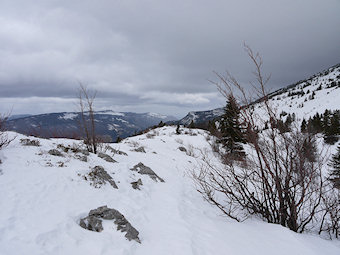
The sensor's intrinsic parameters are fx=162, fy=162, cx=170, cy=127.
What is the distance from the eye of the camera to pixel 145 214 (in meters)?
4.95

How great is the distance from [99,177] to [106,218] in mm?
2251

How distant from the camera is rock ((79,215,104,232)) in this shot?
3.72 metres

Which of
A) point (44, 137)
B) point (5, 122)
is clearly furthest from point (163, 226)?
point (44, 137)

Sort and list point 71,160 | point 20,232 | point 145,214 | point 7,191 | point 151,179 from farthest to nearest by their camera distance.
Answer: point 151,179
point 71,160
point 145,214
point 7,191
point 20,232

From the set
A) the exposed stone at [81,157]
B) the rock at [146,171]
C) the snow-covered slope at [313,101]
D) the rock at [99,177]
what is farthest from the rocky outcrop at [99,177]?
the snow-covered slope at [313,101]

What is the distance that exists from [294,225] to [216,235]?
2.08 metres

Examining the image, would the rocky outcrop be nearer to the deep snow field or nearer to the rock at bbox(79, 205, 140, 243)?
the deep snow field

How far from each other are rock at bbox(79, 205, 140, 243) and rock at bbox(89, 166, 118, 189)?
5.24 ft

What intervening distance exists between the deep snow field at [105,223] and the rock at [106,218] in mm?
127

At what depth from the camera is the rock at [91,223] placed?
12.2ft

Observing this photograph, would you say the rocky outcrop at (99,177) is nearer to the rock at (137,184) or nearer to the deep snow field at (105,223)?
the deep snow field at (105,223)

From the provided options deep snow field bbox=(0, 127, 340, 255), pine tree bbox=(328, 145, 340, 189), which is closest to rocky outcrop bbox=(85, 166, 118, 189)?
deep snow field bbox=(0, 127, 340, 255)

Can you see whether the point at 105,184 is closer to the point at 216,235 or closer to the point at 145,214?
the point at 145,214

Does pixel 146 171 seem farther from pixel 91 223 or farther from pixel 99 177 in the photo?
pixel 91 223
